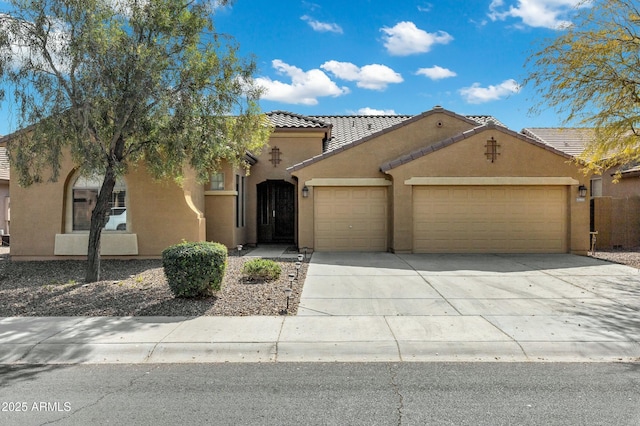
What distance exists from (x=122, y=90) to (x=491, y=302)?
810 cm

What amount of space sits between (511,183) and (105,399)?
12977mm

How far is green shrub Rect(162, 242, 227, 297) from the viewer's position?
769 cm

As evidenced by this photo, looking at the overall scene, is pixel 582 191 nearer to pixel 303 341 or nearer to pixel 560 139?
pixel 560 139

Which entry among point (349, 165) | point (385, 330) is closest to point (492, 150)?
point (349, 165)

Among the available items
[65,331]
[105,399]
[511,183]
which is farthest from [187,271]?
[511,183]

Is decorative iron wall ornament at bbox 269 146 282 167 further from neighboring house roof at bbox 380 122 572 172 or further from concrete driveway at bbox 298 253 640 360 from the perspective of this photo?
concrete driveway at bbox 298 253 640 360

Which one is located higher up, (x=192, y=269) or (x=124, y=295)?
(x=192, y=269)

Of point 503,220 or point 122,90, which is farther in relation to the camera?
point 503,220

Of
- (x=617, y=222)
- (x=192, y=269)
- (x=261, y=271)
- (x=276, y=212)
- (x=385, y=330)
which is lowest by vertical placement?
(x=385, y=330)

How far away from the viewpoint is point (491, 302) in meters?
8.05

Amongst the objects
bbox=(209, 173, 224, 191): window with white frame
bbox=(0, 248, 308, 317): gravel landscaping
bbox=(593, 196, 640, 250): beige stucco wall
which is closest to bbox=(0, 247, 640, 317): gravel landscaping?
bbox=(0, 248, 308, 317): gravel landscaping

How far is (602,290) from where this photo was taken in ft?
29.7

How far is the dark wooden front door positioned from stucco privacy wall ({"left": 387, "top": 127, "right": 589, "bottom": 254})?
5576mm

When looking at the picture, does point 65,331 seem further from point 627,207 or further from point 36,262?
point 627,207
